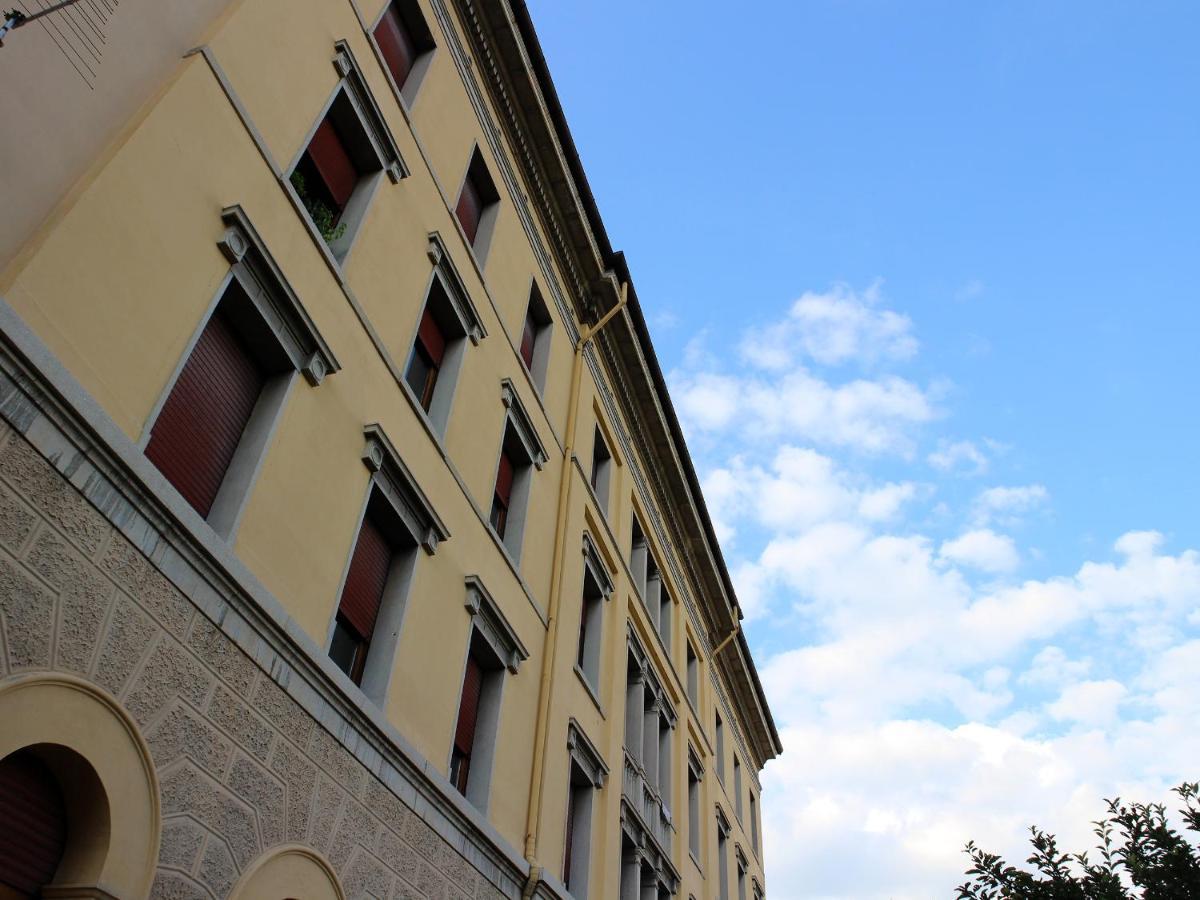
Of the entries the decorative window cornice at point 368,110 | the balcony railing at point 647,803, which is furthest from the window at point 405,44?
the balcony railing at point 647,803

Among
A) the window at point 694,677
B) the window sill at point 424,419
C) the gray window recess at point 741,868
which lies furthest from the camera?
the gray window recess at point 741,868

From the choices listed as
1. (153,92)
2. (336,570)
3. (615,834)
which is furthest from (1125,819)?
(153,92)

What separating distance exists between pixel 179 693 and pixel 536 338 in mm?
10441

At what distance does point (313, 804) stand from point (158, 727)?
181 centimetres

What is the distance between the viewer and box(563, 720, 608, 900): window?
534 inches

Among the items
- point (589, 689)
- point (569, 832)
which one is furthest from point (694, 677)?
point (569, 832)

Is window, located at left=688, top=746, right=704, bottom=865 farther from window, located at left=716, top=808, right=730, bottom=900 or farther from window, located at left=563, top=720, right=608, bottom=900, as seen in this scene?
window, located at left=563, top=720, right=608, bottom=900

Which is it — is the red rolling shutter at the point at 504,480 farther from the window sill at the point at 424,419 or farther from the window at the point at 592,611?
the window at the point at 592,611

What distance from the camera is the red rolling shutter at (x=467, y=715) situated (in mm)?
10883

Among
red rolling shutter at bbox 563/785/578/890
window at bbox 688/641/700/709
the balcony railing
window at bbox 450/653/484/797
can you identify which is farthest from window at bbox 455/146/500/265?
window at bbox 688/641/700/709

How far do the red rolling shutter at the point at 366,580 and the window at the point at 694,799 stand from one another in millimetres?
12975

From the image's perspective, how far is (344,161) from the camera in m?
10.3

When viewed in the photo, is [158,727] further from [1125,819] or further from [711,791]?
[711,791]

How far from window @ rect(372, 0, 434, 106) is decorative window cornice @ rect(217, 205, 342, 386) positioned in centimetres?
435
